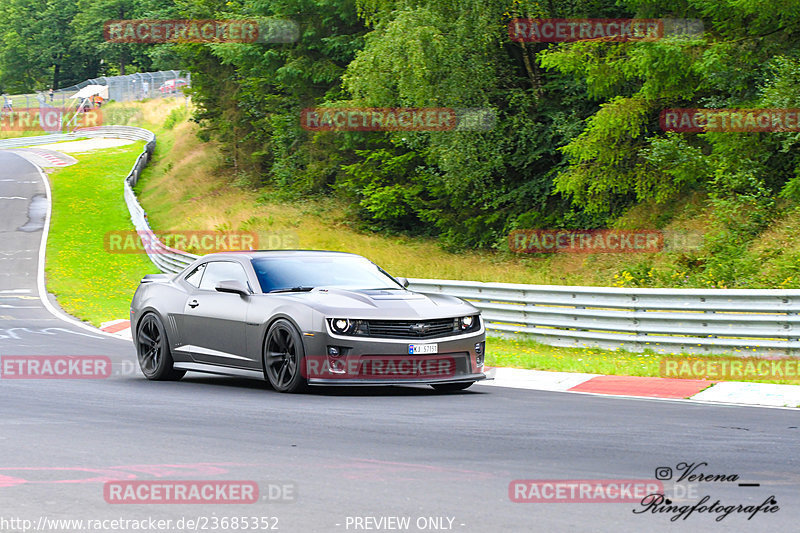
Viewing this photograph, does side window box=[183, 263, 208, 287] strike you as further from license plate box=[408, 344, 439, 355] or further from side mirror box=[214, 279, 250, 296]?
license plate box=[408, 344, 439, 355]

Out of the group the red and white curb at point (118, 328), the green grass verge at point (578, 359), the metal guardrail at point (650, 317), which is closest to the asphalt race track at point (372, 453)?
the green grass verge at point (578, 359)

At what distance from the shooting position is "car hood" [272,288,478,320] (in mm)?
10586

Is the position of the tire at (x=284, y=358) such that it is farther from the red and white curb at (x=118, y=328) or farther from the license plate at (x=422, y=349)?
the red and white curb at (x=118, y=328)

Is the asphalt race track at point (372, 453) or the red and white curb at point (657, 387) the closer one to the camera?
the asphalt race track at point (372, 453)

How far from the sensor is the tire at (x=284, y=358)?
→ 10523 mm

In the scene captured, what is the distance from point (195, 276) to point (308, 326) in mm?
2645

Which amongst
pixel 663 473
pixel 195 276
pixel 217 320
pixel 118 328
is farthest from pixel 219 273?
pixel 118 328

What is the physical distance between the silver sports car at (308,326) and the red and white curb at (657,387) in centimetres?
136

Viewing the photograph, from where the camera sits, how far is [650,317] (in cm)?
1481

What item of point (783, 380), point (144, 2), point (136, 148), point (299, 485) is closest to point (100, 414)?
point (299, 485)

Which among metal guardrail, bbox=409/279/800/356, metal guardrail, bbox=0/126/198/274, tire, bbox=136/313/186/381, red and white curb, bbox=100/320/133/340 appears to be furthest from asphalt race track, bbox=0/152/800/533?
metal guardrail, bbox=0/126/198/274

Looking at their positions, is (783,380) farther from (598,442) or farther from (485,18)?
(485,18)

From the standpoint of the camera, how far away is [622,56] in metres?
30.0

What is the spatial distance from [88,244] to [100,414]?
33829 millimetres
